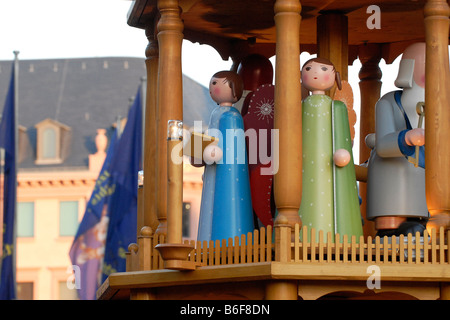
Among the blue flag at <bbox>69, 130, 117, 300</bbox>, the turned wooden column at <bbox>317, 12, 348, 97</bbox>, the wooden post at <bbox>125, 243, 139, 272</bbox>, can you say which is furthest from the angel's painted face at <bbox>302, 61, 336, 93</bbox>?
the blue flag at <bbox>69, 130, 117, 300</bbox>

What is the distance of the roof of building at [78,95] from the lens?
65438mm

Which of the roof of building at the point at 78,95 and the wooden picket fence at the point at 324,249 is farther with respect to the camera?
the roof of building at the point at 78,95

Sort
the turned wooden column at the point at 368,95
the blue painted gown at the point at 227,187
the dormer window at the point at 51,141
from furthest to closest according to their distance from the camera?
the dormer window at the point at 51,141 → the turned wooden column at the point at 368,95 → the blue painted gown at the point at 227,187

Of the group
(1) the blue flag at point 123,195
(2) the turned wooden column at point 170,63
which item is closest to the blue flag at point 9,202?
(1) the blue flag at point 123,195

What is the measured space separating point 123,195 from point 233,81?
22.6 metres

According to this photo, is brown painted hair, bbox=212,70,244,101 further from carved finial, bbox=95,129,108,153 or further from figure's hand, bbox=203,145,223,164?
carved finial, bbox=95,129,108,153

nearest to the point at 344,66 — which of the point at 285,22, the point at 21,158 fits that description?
the point at 285,22

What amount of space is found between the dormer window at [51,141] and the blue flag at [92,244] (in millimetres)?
28153

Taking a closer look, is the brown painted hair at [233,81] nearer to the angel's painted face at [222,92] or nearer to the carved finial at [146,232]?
the angel's painted face at [222,92]

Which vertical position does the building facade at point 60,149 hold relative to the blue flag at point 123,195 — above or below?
above

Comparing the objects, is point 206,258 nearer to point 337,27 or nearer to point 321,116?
point 321,116

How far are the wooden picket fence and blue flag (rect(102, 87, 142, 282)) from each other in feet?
72.4

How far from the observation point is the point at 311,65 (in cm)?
1414
